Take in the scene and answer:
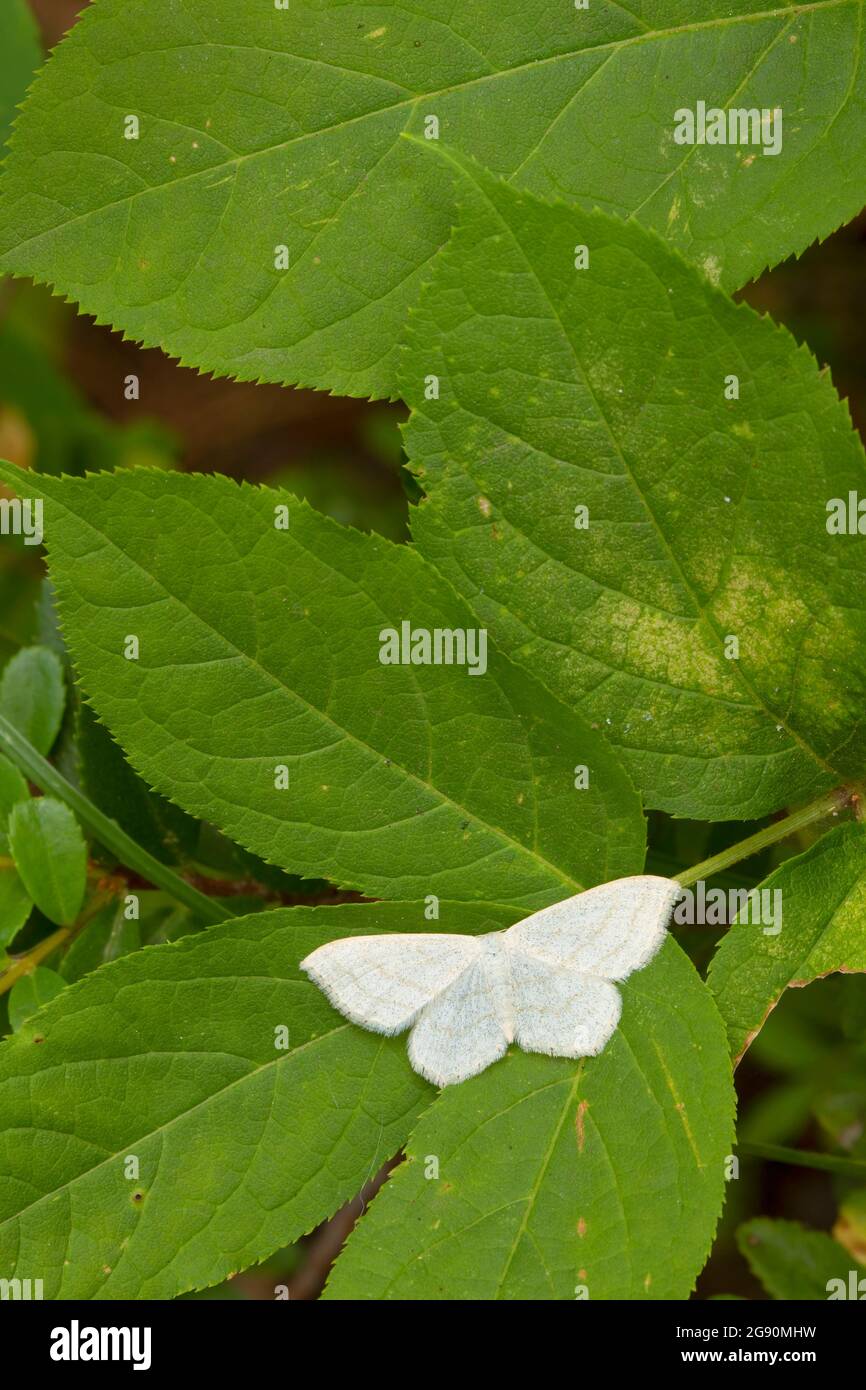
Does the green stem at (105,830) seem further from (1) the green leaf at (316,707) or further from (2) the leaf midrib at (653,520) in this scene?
(2) the leaf midrib at (653,520)

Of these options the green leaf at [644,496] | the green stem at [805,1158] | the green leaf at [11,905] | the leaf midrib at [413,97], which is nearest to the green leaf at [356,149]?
the leaf midrib at [413,97]

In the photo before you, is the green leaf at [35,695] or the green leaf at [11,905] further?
the green leaf at [35,695]

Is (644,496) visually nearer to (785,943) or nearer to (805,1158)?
(785,943)

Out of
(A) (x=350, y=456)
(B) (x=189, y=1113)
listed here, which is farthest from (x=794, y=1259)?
(A) (x=350, y=456)

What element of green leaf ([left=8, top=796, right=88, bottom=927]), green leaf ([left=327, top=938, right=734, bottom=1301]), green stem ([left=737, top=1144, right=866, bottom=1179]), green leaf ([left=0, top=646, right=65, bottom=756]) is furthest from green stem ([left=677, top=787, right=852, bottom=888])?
green leaf ([left=0, top=646, right=65, bottom=756])

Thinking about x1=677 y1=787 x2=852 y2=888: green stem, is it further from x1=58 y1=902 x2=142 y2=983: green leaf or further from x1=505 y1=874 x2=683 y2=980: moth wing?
x1=58 y1=902 x2=142 y2=983: green leaf

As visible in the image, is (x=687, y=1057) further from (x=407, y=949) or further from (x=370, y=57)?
(x=370, y=57)
